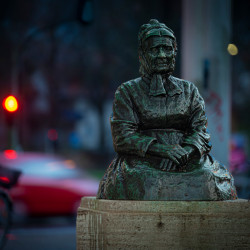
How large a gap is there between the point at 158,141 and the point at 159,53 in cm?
88

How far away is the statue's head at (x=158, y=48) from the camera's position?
597 cm

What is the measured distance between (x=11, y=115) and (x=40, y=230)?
10.6 feet

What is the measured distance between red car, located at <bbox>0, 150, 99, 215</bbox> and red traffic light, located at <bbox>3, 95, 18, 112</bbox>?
109 centimetres

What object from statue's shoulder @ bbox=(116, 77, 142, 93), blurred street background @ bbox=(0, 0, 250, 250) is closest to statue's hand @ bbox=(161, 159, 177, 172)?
statue's shoulder @ bbox=(116, 77, 142, 93)

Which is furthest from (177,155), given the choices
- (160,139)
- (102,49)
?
(102,49)

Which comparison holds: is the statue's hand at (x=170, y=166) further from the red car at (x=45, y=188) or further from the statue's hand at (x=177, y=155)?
the red car at (x=45, y=188)

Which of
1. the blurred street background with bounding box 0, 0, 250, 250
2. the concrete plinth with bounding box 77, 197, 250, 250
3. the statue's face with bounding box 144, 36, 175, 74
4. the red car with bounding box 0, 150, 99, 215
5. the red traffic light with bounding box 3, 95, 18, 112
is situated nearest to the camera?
the concrete plinth with bounding box 77, 197, 250, 250

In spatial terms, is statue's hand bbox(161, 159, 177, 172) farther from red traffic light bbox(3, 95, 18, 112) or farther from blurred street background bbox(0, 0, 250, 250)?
red traffic light bbox(3, 95, 18, 112)

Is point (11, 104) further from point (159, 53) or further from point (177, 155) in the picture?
point (177, 155)

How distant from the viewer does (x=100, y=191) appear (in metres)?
6.04

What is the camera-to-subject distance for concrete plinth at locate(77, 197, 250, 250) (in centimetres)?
539

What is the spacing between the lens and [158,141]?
5.90 metres

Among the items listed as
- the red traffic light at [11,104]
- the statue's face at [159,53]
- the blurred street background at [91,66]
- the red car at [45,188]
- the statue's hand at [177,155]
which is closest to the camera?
the statue's hand at [177,155]

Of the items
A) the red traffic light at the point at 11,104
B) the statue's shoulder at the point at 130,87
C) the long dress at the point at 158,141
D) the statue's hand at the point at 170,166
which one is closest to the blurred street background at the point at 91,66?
the red traffic light at the point at 11,104
